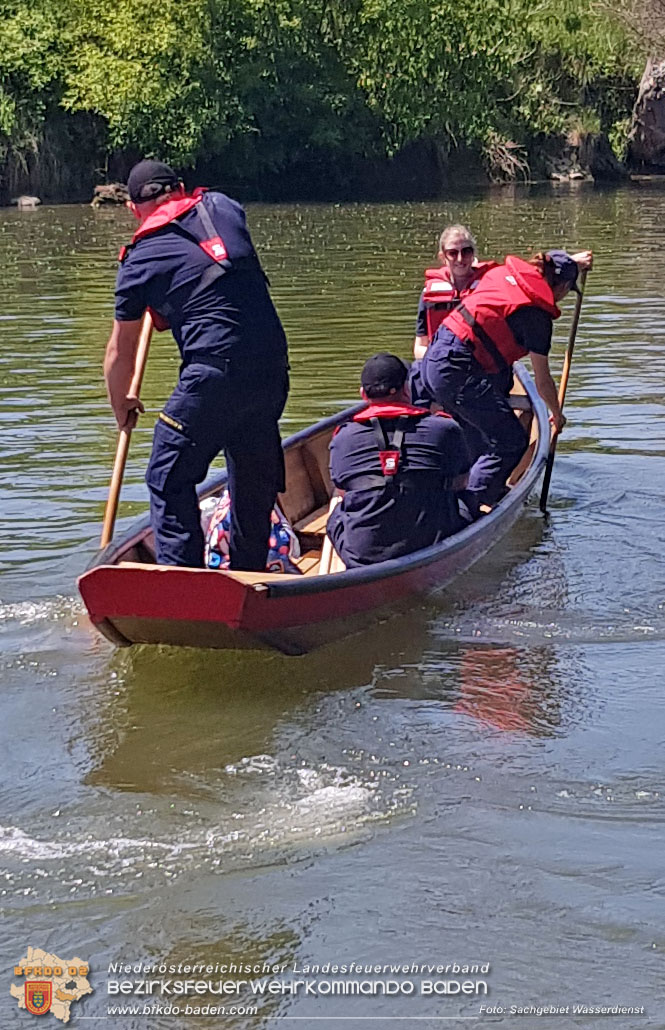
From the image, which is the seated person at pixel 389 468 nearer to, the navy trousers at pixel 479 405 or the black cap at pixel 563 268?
the navy trousers at pixel 479 405

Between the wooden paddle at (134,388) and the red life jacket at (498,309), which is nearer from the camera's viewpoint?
the wooden paddle at (134,388)

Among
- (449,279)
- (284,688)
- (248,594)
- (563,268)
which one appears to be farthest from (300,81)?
(248,594)

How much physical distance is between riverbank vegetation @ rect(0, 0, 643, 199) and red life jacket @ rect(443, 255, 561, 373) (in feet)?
101

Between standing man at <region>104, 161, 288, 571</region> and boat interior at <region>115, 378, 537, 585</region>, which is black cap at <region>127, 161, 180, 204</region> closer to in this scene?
standing man at <region>104, 161, 288, 571</region>

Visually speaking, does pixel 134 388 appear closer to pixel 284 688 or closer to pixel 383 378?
pixel 383 378

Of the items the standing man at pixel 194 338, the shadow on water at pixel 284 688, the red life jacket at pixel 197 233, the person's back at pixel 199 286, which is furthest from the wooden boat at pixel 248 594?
the red life jacket at pixel 197 233

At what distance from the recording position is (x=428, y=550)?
22.4 feet

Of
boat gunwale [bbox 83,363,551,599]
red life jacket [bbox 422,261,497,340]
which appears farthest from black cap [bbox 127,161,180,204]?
red life jacket [bbox 422,261,497,340]

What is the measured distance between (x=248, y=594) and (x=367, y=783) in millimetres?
1037

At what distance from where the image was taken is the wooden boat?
19.2ft

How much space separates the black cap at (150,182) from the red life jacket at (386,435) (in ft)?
4.43

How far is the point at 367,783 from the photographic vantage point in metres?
5.23

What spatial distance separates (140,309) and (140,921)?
281 cm

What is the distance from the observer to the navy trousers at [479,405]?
830cm
